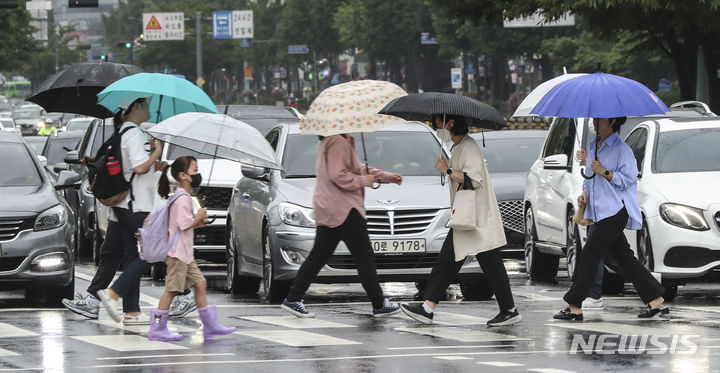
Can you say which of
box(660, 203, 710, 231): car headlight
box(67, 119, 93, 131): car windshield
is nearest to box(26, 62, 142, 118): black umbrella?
box(660, 203, 710, 231): car headlight

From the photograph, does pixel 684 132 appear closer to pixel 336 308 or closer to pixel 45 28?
pixel 336 308

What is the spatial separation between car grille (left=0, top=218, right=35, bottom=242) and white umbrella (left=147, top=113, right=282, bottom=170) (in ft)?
8.11

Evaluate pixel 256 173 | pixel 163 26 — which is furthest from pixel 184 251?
pixel 163 26

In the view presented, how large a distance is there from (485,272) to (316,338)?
1597mm

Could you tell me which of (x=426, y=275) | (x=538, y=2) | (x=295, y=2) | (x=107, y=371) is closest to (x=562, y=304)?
(x=426, y=275)

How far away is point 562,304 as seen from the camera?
14.0 metres

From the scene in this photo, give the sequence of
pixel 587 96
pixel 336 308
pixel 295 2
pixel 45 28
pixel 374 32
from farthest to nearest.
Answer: pixel 45 28
pixel 295 2
pixel 374 32
pixel 336 308
pixel 587 96

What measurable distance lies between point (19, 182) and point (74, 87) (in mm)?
1183

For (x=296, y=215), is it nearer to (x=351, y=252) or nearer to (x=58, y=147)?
(x=351, y=252)

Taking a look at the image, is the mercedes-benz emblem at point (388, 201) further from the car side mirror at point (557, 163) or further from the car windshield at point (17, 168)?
the car windshield at point (17, 168)

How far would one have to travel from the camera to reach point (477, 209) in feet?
39.8

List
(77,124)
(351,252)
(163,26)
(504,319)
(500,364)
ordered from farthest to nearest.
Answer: (163,26)
(77,124)
(351,252)
(504,319)
(500,364)

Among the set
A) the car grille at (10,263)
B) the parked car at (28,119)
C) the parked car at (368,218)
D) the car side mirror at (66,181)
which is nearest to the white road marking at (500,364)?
the parked car at (368,218)

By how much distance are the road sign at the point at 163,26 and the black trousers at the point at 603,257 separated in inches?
3333
